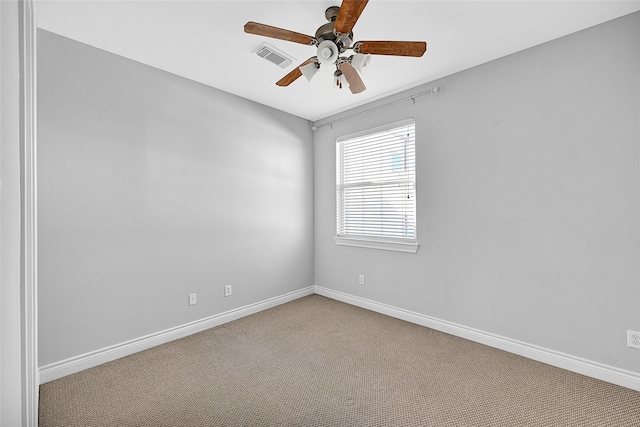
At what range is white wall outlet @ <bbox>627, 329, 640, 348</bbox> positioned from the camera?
1.98 meters

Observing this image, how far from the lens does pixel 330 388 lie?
6.64ft

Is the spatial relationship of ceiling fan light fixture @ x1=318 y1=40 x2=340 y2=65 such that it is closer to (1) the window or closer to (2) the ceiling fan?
(2) the ceiling fan

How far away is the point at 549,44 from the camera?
2.31m

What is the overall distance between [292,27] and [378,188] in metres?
1.98

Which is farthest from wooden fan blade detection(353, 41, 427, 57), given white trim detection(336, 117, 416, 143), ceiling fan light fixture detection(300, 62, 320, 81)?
white trim detection(336, 117, 416, 143)

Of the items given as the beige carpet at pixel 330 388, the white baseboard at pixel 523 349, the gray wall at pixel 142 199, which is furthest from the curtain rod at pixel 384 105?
the beige carpet at pixel 330 388

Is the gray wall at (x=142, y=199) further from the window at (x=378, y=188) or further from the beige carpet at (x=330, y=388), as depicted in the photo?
the window at (x=378, y=188)

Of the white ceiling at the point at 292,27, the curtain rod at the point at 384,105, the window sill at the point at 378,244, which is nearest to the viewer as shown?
the white ceiling at the point at 292,27

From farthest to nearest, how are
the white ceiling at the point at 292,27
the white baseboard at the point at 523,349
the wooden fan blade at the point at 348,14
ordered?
the white baseboard at the point at 523,349 → the white ceiling at the point at 292,27 → the wooden fan blade at the point at 348,14

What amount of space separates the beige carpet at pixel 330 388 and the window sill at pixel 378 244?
0.90m

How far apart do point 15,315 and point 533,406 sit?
2533 millimetres

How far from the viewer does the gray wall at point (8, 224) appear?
0.64 m

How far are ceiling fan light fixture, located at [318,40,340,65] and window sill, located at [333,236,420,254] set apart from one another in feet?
6.75

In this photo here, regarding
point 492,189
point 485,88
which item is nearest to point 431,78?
point 485,88
